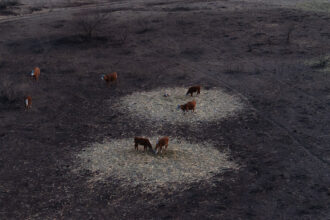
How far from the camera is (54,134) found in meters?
12.5

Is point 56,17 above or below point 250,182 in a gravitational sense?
above

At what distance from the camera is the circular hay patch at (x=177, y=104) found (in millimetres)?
13406

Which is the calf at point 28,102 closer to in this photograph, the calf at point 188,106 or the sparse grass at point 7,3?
the calf at point 188,106

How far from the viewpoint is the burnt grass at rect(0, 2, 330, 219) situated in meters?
9.09

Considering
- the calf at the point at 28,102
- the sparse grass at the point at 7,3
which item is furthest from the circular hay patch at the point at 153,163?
the sparse grass at the point at 7,3

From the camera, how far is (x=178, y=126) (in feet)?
42.1

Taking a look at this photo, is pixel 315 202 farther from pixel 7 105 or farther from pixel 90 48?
pixel 90 48

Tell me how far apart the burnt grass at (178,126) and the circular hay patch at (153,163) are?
290 mm

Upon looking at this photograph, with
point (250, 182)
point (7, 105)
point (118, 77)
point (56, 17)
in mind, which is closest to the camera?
point (250, 182)

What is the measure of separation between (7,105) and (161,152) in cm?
651

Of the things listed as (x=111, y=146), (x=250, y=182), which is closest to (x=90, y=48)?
(x=111, y=146)

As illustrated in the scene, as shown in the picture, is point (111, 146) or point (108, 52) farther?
point (108, 52)

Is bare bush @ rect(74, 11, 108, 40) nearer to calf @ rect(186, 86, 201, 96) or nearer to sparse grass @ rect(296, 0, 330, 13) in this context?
calf @ rect(186, 86, 201, 96)

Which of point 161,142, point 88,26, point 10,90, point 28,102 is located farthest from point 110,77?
point 88,26
